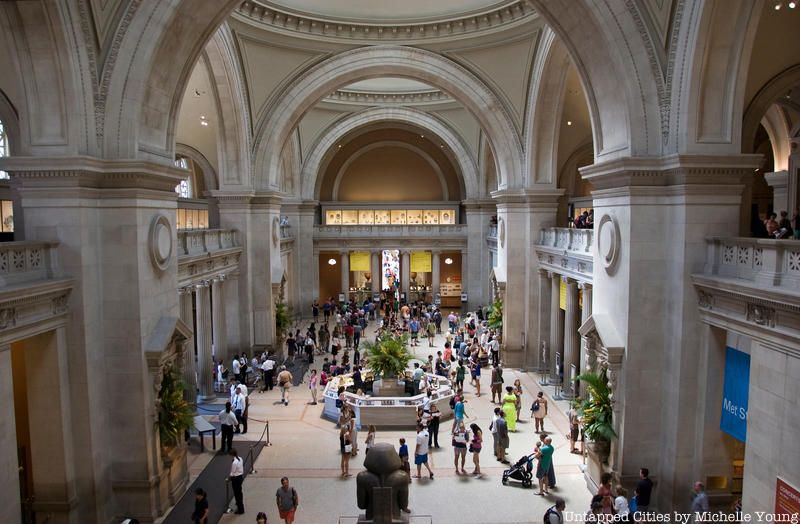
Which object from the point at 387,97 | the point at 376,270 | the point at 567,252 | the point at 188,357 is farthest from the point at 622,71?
the point at 376,270

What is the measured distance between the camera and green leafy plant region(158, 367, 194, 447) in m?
9.95

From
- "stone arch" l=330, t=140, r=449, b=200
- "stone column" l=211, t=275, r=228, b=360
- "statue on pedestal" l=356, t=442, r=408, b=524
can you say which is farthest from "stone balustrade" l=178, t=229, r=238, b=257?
"stone arch" l=330, t=140, r=449, b=200

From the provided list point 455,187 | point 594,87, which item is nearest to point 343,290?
point 455,187

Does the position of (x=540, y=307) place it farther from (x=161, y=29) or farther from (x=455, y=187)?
(x=455, y=187)

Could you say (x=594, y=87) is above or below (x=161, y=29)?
below

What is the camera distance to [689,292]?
8.91 meters

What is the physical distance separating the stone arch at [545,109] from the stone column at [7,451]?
50.2 feet

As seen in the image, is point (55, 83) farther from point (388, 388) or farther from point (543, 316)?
point (543, 316)

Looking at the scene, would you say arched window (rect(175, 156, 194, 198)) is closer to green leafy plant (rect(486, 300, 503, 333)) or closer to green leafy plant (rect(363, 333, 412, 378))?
green leafy plant (rect(363, 333, 412, 378))

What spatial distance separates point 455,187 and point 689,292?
2642 cm

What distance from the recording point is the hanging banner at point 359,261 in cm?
3241

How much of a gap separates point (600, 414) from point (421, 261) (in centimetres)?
2253

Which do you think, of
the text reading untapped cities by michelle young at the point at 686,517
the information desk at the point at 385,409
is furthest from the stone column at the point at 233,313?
the text reading untapped cities by michelle young at the point at 686,517

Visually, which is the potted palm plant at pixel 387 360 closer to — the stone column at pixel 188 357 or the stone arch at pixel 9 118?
the stone column at pixel 188 357
